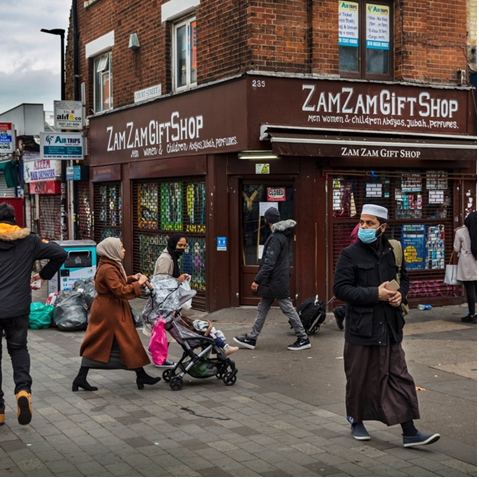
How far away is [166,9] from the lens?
50.7 feet

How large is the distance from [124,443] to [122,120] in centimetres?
1191

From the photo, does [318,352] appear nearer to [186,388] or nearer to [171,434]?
[186,388]

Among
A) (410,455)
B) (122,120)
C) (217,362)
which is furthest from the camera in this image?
(122,120)

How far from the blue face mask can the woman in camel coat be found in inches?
103

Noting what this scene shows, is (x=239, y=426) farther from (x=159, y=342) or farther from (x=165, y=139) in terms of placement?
(x=165, y=139)

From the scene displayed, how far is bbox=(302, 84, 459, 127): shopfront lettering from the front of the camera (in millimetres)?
13227

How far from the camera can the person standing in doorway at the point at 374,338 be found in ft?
19.8

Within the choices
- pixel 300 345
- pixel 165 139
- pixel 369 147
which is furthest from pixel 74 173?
pixel 300 345

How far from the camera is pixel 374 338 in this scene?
609cm

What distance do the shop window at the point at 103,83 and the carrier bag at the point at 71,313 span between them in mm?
7148

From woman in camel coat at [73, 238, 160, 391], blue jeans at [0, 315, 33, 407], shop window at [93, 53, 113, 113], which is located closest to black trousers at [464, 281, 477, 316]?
woman in camel coat at [73, 238, 160, 391]

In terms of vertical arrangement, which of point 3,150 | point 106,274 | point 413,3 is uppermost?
point 413,3

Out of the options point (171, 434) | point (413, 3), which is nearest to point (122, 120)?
point (413, 3)

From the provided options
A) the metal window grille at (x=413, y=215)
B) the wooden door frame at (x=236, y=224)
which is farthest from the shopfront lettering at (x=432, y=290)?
the wooden door frame at (x=236, y=224)
